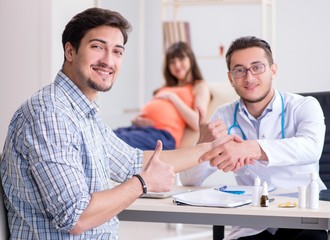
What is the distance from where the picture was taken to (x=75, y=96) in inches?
79.7

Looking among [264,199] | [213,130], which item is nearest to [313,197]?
[264,199]

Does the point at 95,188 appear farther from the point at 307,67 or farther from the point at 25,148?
the point at 307,67

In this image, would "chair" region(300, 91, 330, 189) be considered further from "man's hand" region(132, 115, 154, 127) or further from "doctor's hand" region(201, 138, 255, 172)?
"man's hand" region(132, 115, 154, 127)

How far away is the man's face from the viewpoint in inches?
82.9

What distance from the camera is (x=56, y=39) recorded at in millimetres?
3473

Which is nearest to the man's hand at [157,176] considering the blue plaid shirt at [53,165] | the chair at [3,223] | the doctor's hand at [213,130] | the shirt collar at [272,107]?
the blue plaid shirt at [53,165]

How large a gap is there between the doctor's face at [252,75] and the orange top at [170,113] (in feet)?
6.86

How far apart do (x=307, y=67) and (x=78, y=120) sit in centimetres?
456

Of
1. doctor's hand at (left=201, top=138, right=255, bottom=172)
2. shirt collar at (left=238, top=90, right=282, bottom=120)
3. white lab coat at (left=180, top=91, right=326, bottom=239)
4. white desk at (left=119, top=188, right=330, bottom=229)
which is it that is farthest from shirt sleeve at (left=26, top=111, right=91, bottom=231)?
shirt collar at (left=238, top=90, right=282, bottom=120)

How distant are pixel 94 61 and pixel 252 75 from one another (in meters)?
0.86

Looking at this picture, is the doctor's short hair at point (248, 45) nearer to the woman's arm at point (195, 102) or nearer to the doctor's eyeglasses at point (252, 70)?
the doctor's eyeglasses at point (252, 70)

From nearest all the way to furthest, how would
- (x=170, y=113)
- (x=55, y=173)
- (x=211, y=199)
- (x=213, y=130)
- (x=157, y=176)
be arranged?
(x=55, y=173) < (x=157, y=176) < (x=211, y=199) < (x=213, y=130) < (x=170, y=113)

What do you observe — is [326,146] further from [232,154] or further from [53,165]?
[53,165]

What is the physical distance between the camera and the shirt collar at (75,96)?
2008 mm
